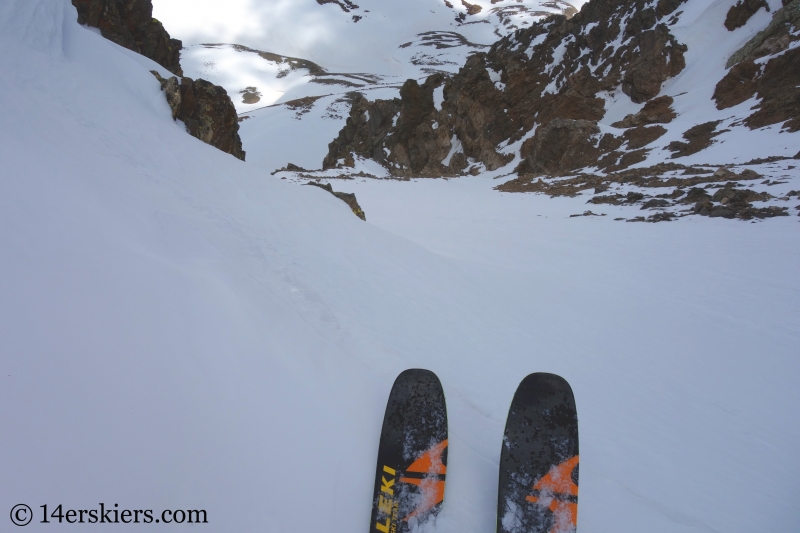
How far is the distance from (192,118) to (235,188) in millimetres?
4473

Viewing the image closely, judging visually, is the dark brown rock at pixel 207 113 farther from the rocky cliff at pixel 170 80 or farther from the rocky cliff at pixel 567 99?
the rocky cliff at pixel 567 99

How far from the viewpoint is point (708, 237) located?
7660 millimetres

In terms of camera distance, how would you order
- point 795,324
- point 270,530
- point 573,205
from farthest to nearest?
1. point 573,205
2. point 795,324
3. point 270,530

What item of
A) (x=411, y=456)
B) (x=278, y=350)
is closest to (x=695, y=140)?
(x=411, y=456)

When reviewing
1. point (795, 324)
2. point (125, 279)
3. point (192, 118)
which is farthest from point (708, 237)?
point (192, 118)

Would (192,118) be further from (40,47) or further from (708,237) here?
(708,237)

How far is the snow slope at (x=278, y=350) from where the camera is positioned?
147 centimetres

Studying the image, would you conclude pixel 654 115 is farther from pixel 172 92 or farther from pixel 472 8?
pixel 472 8

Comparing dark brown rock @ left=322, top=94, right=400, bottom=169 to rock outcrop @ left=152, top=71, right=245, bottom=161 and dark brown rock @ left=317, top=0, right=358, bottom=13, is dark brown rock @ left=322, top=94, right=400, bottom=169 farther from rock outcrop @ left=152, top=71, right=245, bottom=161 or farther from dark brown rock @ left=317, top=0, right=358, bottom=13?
dark brown rock @ left=317, top=0, right=358, bottom=13

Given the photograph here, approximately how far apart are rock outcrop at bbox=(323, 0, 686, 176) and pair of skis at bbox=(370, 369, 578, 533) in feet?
78.5

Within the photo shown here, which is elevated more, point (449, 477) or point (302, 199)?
point (302, 199)

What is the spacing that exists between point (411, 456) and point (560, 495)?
73 cm

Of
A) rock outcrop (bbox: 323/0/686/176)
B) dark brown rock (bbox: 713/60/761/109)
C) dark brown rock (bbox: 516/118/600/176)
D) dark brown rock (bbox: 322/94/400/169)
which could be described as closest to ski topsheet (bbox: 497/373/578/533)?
dark brown rock (bbox: 516/118/600/176)

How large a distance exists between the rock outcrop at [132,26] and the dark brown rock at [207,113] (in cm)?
340
